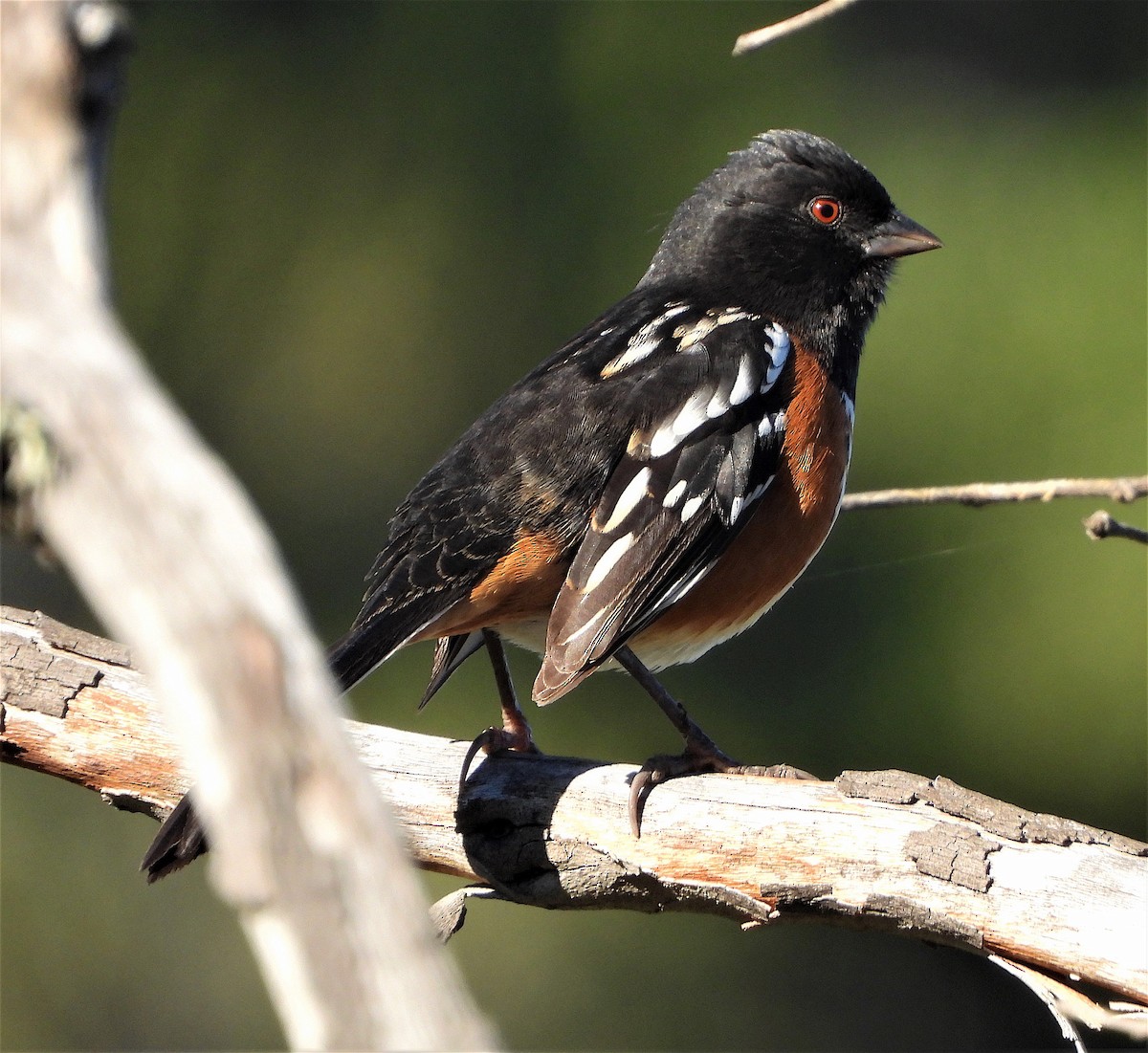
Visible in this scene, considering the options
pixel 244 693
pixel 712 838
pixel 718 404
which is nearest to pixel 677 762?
pixel 712 838

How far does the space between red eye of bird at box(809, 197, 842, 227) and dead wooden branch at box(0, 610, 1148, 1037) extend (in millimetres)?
1363

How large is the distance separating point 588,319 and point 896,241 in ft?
8.61

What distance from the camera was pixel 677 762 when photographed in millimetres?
2328

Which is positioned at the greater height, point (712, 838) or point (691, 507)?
point (691, 507)

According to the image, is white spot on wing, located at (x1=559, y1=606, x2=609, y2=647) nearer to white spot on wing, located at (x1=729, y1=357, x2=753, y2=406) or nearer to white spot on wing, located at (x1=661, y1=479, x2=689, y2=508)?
white spot on wing, located at (x1=661, y1=479, x2=689, y2=508)

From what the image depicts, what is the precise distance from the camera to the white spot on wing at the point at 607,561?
2.45 m

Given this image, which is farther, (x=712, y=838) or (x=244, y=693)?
(x=712, y=838)

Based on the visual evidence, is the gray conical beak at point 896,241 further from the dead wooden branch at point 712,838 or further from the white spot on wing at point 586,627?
the dead wooden branch at point 712,838

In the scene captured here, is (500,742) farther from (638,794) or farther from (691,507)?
(691,507)

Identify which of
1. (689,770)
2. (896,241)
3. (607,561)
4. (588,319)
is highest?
(896,241)

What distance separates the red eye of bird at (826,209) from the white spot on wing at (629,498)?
859mm

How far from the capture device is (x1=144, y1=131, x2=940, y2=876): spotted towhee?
8.07ft

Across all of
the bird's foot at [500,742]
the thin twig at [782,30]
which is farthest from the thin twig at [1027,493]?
the bird's foot at [500,742]

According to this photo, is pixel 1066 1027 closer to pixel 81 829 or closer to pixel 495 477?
pixel 495 477
